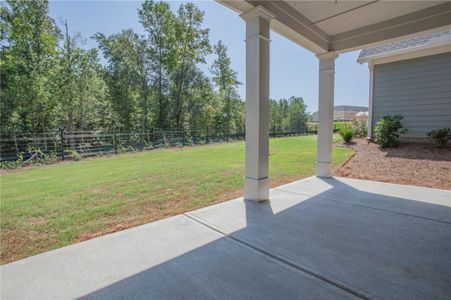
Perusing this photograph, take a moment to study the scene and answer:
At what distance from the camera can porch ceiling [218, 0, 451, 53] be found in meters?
3.54

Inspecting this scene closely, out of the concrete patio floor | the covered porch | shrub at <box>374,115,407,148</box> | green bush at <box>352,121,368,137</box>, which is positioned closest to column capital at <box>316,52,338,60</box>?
the covered porch

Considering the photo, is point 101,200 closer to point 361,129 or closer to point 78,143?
point 78,143

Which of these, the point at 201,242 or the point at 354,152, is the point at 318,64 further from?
the point at 201,242

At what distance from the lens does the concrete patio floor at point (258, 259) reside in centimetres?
157

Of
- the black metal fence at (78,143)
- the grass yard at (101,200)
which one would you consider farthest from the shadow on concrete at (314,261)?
the black metal fence at (78,143)

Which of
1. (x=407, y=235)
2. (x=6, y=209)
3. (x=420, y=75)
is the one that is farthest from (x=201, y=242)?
(x=420, y=75)

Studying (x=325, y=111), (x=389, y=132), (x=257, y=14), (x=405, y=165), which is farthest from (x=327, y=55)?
(x=389, y=132)

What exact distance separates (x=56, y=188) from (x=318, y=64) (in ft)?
19.7

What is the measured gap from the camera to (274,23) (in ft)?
11.8

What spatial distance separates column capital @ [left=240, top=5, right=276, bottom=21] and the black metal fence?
8733 millimetres

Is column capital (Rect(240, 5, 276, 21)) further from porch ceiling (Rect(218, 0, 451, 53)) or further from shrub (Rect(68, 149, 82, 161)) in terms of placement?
shrub (Rect(68, 149, 82, 161))

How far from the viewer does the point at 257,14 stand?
323 centimetres

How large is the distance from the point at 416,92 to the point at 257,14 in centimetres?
698

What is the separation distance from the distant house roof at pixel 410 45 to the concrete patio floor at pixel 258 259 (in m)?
6.15
